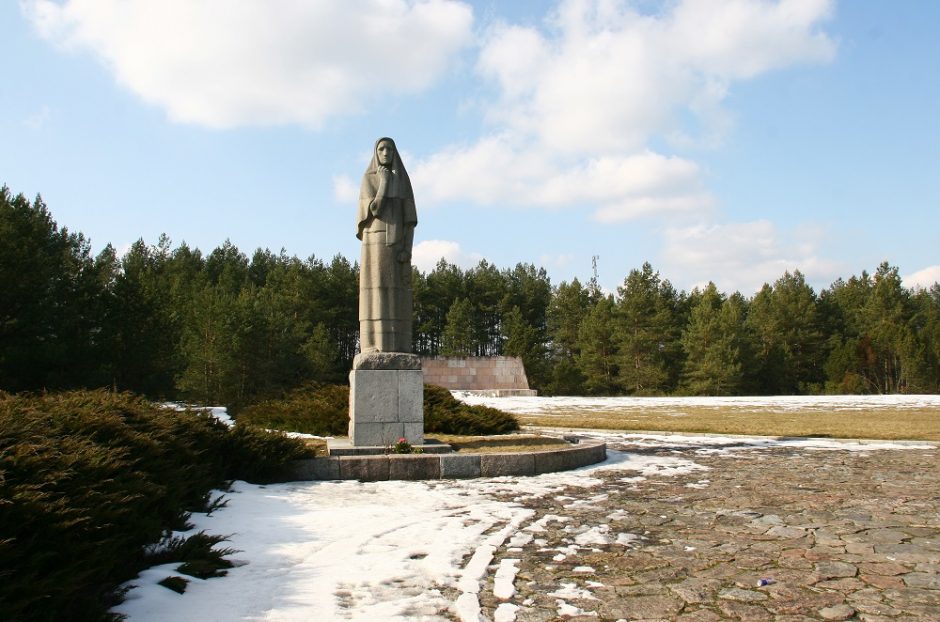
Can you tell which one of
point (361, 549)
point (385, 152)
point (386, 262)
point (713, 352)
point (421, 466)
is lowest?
point (361, 549)

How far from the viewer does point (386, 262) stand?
10789 mm

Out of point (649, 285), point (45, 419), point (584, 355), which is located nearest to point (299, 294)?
point (584, 355)

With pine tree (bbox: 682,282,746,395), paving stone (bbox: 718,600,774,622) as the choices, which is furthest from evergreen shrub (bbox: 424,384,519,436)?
pine tree (bbox: 682,282,746,395)

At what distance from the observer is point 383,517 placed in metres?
6.56

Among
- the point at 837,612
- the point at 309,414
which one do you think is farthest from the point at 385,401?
the point at 837,612

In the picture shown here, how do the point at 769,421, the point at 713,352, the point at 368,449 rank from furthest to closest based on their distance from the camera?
the point at 713,352, the point at 769,421, the point at 368,449

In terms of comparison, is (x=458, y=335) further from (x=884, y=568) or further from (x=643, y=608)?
(x=643, y=608)

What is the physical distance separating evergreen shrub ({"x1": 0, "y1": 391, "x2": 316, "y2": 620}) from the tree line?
20.6 ft

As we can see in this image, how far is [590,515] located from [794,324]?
52.8 m

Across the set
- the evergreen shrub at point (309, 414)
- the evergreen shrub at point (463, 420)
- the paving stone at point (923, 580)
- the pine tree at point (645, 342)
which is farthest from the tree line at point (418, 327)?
the paving stone at point (923, 580)

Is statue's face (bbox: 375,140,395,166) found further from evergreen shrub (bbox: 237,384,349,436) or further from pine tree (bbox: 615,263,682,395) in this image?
pine tree (bbox: 615,263,682,395)

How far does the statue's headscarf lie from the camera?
10.8 meters

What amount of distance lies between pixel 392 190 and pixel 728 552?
751 centimetres

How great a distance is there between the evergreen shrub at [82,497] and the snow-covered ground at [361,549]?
31 centimetres
